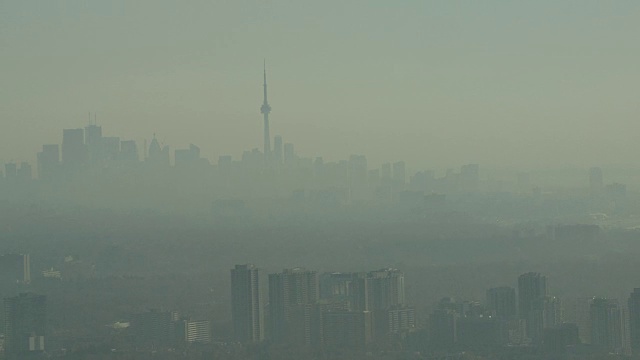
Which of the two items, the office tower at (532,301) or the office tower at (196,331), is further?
the office tower at (196,331)

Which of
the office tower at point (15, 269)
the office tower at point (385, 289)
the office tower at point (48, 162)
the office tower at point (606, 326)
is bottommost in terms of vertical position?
→ the office tower at point (606, 326)

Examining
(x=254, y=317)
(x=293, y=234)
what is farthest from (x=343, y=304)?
(x=293, y=234)

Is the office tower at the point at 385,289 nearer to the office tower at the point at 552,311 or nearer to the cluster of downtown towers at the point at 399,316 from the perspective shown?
the cluster of downtown towers at the point at 399,316

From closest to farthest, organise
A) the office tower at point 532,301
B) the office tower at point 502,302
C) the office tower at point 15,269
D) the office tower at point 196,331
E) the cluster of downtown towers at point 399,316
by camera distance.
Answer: the cluster of downtown towers at point 399,316, the office tower at point 532,301, the office tower at point 196,331, the office tower at point 502,302, the office tower at point 15,269

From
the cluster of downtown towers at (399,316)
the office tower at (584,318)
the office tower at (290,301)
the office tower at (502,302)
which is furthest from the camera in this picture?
the office tower at (502,302)

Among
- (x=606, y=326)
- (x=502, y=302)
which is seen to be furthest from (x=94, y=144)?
(x=606, y=326)

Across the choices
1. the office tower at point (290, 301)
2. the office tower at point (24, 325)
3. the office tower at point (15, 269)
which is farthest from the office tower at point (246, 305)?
the office tower at point (15, 269)
